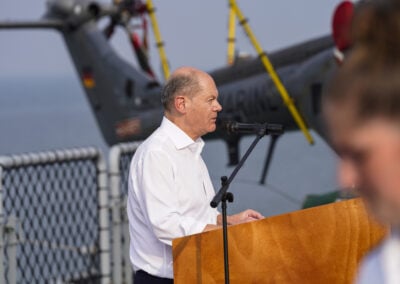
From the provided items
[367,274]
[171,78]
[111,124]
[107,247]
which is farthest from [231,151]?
[367,274]

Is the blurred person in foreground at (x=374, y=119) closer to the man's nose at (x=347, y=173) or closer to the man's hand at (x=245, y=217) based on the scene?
the man's nose at (x=347, y=173)

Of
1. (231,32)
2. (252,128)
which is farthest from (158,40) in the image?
(252,128)

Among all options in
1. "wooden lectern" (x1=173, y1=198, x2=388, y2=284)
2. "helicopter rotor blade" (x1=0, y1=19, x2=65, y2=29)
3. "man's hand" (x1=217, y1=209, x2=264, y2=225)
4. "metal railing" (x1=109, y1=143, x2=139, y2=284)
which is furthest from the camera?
"helicopter rotor blade" (x1=0, y1=19, x2=65, y2=29)

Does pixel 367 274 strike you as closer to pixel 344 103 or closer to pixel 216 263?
pixel 344 103

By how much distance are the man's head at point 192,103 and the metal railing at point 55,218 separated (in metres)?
1.66

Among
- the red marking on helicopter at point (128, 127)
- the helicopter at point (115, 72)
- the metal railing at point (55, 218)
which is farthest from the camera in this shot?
the red marking on helicopter at point (128, 127)

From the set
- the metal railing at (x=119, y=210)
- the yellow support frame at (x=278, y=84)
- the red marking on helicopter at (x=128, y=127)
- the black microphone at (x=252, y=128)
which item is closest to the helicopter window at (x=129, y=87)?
the red marking on helicopter at (x=128, y=127)

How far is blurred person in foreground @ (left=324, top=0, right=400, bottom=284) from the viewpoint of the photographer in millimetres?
566

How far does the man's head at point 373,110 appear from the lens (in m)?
0.57

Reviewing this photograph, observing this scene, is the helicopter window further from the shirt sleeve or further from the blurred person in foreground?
the blurred person in foreground

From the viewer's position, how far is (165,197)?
256cm

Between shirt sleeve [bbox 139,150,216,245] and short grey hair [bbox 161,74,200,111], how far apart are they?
21 centimetres

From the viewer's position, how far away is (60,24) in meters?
17.6

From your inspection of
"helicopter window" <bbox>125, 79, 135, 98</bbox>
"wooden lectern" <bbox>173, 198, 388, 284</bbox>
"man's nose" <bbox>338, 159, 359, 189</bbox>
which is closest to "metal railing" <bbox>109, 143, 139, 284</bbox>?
"wooden lectern" <bbox>173, 198, 388, 284</bbox>
